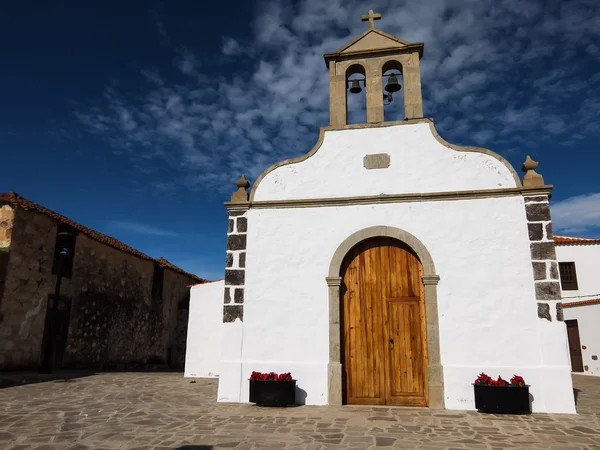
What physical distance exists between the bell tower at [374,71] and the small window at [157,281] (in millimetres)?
12770

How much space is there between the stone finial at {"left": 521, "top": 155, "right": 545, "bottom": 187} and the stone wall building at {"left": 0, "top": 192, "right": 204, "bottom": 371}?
11888 millimetres

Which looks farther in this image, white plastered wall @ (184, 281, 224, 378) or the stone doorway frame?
white plastered wall @ (184, 281, 224, 378)

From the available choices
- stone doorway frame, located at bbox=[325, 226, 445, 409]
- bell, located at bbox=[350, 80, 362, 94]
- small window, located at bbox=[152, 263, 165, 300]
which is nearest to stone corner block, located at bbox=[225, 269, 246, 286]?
stone doorway frame, located at bbox=[325, 226, 445, 409]

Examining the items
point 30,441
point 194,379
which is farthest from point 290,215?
point 194,379

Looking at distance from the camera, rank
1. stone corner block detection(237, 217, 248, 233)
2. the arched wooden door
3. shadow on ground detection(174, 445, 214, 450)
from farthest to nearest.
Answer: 1. stone corner block detection(237, 217, 248, 233)
2. the arched wooden door
3. shadow on ground detection(174, 445, 214, 450)

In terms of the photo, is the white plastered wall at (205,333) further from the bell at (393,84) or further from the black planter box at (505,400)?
the black planter box at (505,400)

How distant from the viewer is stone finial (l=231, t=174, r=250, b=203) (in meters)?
8.56

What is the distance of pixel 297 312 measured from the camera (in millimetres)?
7820

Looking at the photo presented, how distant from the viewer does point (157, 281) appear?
18812 mm

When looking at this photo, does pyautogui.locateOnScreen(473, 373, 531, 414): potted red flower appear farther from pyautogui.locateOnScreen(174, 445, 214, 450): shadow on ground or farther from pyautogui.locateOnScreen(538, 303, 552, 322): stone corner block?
pyautogui.locateOnScreen(174, 445, 214, 450): shadow on ground

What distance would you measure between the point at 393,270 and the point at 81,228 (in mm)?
10893

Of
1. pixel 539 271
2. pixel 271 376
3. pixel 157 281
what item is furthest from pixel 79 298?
pixel 539 271

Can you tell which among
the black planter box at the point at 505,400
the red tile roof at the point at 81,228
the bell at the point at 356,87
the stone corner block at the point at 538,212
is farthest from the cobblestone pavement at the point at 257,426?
the bell at the point at 356,87

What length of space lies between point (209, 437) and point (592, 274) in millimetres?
22552
